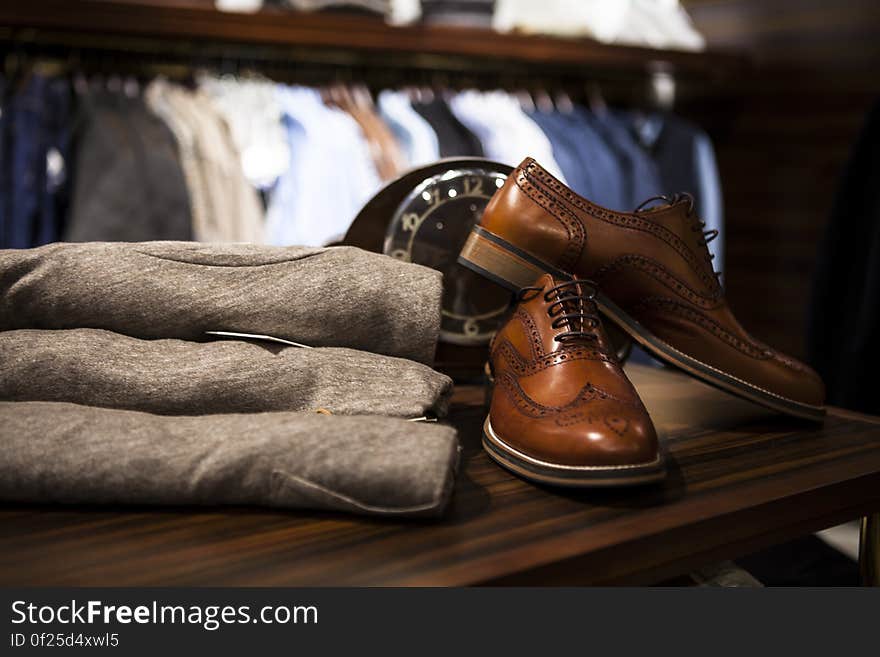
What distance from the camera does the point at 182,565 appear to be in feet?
1.30

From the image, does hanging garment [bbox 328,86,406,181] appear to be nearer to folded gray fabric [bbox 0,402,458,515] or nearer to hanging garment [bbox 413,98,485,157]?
hanging garment [bbox 413,98,485,157]

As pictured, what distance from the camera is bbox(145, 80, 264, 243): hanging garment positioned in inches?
55.6

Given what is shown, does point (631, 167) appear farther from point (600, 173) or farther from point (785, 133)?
point (785, 133)

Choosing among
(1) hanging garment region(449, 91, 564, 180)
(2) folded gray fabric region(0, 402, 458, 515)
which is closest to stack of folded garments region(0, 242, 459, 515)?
(2) folded gray fabric region(0, 402, 458, 515)

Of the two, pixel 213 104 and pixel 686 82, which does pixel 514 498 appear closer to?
pixel 213 104

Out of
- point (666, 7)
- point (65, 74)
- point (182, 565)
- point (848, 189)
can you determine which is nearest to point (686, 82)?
point (666, 7)

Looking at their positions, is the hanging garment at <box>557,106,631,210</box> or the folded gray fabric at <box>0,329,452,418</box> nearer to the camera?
the folded gray fabric at <box>0,329,452,418</box>

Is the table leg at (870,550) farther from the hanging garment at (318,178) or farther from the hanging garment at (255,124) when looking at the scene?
the hanging garment at (255,124)

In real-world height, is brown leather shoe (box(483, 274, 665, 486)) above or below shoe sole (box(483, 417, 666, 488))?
above

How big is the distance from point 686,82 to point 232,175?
1247 mm

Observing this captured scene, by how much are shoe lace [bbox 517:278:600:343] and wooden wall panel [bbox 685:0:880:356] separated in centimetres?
144

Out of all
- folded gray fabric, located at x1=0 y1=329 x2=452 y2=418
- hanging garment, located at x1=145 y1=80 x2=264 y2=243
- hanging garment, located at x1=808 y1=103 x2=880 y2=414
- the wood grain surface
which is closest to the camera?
the wood grain surface

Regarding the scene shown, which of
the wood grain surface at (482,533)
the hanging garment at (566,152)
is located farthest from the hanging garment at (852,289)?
the wood grain surface at (482,533)

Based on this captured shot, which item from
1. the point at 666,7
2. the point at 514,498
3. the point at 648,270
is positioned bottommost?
the point at 514,498
